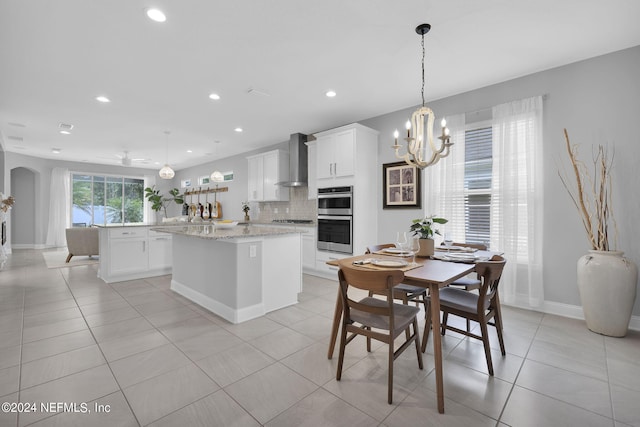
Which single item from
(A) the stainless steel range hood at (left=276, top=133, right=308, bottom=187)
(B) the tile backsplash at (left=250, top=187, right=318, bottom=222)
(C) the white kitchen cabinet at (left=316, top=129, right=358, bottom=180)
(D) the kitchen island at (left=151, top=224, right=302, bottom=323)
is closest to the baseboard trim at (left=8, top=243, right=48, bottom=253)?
(B) the tile backsplash at (left=250, top=187, right=318, bottom=222)


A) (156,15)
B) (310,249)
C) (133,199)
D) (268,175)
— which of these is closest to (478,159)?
A: (310,249)

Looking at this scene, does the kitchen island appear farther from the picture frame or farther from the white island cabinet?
the picture frame

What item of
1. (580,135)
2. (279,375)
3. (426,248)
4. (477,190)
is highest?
(580,135)

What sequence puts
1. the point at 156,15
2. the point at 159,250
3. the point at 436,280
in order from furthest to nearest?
the point at 159,250 < the point at 156,15 < the point at 436,280

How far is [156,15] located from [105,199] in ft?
30.8

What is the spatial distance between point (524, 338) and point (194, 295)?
3.48 metres

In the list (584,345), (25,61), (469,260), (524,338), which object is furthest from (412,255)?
(25,61)

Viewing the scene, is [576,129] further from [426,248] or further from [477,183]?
[426,248]

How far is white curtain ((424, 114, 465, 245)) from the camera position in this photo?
368 centimetres

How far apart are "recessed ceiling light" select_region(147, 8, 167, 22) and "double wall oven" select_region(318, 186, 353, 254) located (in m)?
2.98

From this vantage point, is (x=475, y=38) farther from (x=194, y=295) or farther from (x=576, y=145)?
(x=194, y=295)

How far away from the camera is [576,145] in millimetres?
2971

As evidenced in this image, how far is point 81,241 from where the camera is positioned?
608 cm

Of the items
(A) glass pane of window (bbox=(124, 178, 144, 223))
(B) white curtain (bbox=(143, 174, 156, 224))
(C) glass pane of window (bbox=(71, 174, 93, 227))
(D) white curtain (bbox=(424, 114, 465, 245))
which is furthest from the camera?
(B) white curtain (bbox=(143, 174, 156, 224))
